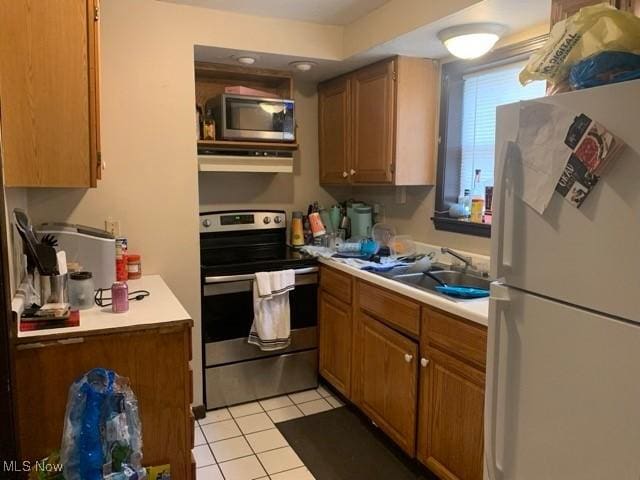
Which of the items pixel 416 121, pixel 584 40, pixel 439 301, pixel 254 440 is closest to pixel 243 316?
pixel 254 440

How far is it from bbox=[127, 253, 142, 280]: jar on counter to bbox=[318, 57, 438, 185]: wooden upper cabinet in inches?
56.0

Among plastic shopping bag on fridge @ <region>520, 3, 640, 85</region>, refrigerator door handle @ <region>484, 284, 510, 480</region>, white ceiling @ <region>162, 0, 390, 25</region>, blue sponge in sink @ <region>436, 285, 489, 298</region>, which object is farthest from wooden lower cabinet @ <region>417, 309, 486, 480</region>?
white ceiling @ <region>162, 0, 390, 25</region>

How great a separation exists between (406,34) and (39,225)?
6.59ft

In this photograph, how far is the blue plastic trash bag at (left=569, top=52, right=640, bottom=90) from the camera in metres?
1.17

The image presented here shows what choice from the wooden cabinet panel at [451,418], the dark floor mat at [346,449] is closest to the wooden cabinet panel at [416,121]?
the wooden cabinet panel at [451,418]

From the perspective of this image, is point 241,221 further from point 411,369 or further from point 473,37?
point 473,37

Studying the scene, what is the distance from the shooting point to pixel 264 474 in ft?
7.59

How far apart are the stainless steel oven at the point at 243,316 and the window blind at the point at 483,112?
1107 millimetres

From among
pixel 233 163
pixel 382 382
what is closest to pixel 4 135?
pixel 233 163

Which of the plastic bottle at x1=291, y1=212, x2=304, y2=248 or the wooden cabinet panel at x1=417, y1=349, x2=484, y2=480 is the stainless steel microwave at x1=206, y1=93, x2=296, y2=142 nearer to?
the plastic bottle at x1=291, y1=212, x2=304, y2=248

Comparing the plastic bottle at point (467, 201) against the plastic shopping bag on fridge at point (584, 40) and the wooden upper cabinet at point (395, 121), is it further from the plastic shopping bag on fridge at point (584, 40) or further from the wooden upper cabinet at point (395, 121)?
the plastic shopping bag on fridge at point (584, 40)

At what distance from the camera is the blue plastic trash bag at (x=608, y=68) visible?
3.85 ft

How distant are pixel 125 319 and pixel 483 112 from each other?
2.10 m

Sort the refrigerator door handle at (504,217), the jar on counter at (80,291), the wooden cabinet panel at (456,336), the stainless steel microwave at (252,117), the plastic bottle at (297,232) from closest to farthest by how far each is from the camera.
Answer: the refrigerator door handle at (504,217) < the wooden cabinet panel at (456,336) < the jar on counter at (80,291) < the stainless steel microwave at (252,117) < the plastic bottle at (297,232)
